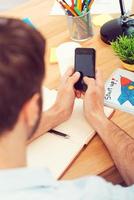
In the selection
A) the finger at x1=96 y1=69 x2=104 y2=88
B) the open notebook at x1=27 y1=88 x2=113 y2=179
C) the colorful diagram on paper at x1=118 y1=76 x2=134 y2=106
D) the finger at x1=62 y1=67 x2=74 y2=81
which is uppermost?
the finger at x1=62 y1=67 x2=74 y2=81

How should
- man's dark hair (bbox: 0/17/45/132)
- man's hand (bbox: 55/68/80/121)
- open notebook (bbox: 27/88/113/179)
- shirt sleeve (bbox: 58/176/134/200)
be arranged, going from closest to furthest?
man's dark hair (bbox: 0/17/45/132), shirt sleeve (bbox: 58/176/134/200), open notebook (bbox: 27/88/113/179), man's hand (bbox: 55/68/80/121)

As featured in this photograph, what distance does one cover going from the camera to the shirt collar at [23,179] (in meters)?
0.62

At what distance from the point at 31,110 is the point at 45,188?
0.43ft

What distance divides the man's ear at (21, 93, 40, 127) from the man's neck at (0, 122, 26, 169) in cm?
2

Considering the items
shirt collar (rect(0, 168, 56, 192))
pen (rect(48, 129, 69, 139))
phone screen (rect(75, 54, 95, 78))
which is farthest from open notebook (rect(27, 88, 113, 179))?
shirt collar (rect(0, 168, 56, 192))

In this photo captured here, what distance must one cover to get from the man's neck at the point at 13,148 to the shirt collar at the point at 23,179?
0.02m

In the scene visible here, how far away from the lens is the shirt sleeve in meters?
0.70

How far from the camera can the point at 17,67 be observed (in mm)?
570

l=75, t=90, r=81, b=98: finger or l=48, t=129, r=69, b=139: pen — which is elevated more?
l=75, t=90, r=81, b=98: finger

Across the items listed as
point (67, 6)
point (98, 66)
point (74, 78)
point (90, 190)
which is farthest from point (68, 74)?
point (90, 190)

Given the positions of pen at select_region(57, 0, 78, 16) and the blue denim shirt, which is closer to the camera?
the blue denim shirt

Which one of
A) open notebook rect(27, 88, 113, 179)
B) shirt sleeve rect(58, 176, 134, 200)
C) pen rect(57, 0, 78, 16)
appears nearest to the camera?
shirt sleeve rect(58, 176, 134, 200)

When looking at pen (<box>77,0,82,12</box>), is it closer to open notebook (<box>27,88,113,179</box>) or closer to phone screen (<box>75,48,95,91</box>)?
phone screen (<box>75,48,95,91</box>)

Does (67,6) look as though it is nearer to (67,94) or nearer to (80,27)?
(80,27)
